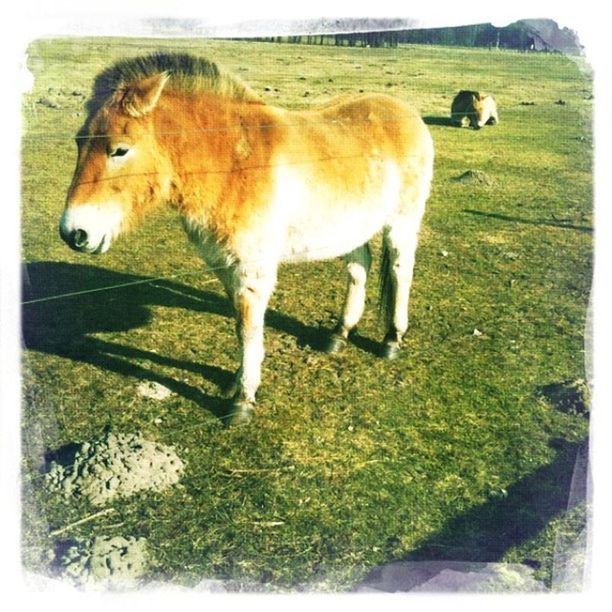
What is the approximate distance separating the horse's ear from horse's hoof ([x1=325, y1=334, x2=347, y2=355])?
6.46 feet

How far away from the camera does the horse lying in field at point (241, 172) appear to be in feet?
8.06

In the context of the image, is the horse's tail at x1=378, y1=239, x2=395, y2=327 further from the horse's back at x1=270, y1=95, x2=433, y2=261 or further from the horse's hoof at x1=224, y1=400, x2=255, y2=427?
the horse's hoof at x1=224, y1=400, x2=255, y2=427

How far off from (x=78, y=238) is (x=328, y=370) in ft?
5.86

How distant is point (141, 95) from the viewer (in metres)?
2.43

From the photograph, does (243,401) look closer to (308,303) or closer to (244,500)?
(244,500)

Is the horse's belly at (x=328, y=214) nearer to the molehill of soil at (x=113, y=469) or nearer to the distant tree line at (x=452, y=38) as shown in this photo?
the distant tree line at (x=452, y=38)

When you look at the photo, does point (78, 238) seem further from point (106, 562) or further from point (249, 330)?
point (106, 562)

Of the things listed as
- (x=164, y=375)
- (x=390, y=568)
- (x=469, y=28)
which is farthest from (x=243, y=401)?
(x=469, y=28)

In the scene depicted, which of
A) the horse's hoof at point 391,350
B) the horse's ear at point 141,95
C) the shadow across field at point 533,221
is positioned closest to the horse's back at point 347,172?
the horse's ear at point 141,95

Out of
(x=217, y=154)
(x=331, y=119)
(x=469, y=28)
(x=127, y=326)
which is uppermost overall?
(x=469, y=28)

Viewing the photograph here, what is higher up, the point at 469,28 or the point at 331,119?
the point at 469,28

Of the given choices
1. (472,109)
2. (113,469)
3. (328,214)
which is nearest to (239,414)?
(113,469)

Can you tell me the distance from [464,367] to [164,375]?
74.7 inches

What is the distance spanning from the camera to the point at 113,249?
473 cm
